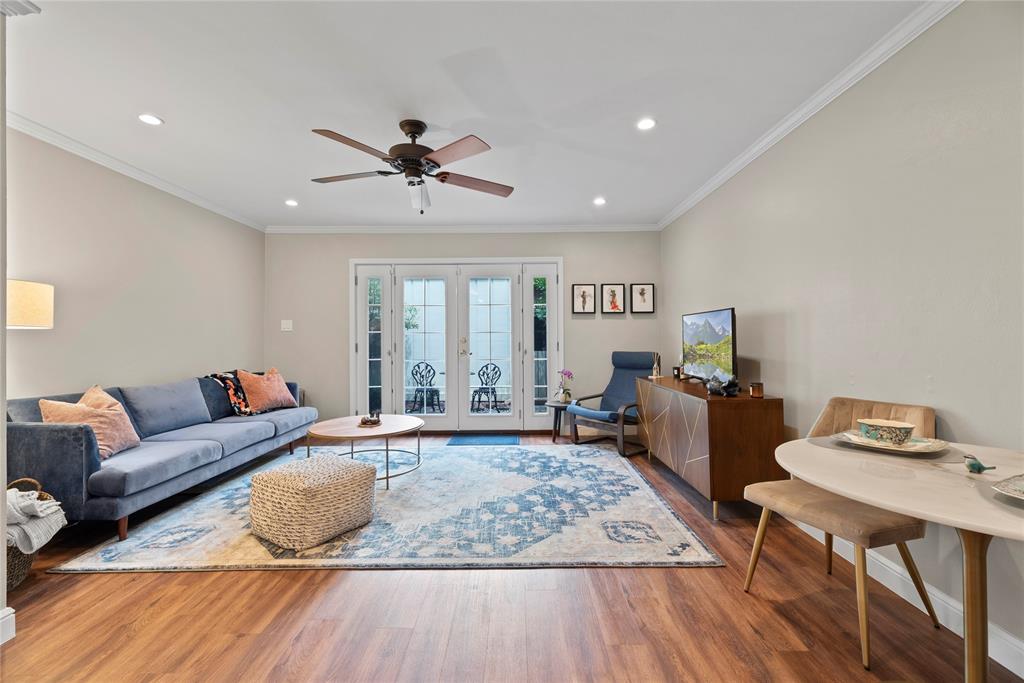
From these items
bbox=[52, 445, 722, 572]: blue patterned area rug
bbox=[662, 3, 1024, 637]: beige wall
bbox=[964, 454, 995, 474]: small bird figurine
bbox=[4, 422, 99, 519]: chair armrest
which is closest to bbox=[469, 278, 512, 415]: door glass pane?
bbox=[52, 445, 722, 572]: blue patterned area rug

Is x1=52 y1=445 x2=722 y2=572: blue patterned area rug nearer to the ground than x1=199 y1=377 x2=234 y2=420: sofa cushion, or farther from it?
nearer to the ground

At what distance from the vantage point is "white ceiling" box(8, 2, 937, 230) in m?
1.80

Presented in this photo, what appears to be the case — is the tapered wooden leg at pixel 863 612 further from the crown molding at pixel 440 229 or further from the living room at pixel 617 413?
the crown molding at pixel 440 229

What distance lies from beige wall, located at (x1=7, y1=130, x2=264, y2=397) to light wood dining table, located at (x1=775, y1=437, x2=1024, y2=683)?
4254 mm

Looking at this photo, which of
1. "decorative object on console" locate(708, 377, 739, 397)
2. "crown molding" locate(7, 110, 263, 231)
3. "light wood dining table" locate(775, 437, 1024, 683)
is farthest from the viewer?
"decorative object on console" locate(708, 377, 739, 397)

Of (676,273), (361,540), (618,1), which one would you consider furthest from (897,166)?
(361,540)

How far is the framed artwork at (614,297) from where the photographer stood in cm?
512

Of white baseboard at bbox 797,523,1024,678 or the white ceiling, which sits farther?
the white ceiling

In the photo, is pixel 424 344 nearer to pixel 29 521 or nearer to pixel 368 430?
pixel 368 430

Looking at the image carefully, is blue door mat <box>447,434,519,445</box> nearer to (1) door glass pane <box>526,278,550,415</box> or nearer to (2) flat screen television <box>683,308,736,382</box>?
(1) door glass pane <box>526,278,550,415</box>

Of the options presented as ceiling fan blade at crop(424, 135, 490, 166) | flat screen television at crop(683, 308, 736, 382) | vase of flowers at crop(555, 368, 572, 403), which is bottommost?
vase of flowers at crop(555, 368, 572, 403)

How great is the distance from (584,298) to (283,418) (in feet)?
11.4

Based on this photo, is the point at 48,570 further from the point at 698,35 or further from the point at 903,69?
the point at 903,69

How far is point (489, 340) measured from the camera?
17.0 ft
